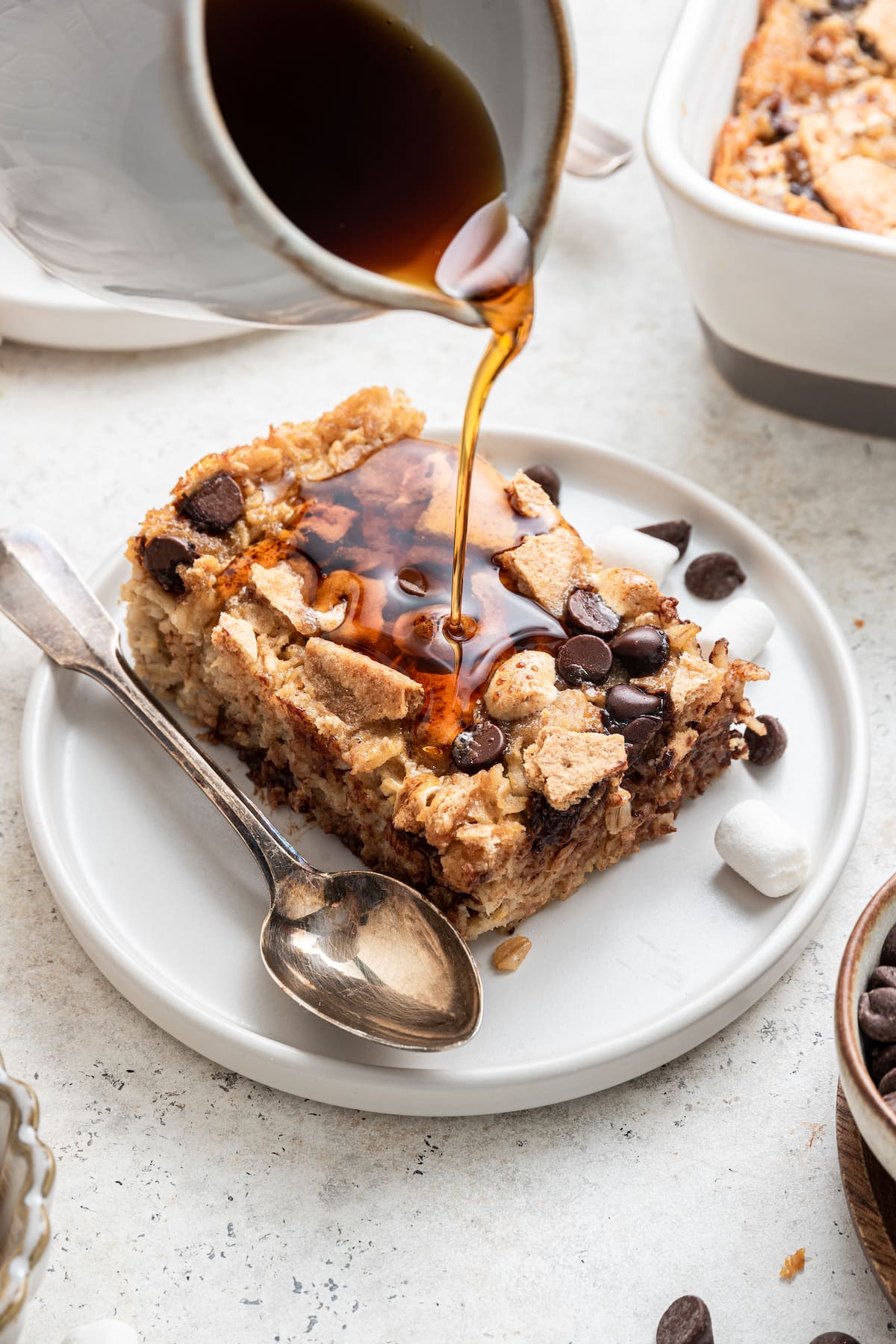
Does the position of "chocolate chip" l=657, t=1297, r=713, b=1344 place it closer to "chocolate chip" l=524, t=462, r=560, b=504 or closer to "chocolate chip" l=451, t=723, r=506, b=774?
"chocolate chip" l=451, t=723, r=506, b=774

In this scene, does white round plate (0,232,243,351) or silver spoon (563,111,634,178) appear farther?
silver spoon (563,111,634,178)

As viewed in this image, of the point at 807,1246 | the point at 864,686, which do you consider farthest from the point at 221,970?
the point at 864,686

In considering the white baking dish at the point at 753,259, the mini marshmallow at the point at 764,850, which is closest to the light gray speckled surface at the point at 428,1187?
the mini marshmallow at the point at 764,850

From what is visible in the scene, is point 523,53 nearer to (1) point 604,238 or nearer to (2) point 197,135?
(2) point 197,135

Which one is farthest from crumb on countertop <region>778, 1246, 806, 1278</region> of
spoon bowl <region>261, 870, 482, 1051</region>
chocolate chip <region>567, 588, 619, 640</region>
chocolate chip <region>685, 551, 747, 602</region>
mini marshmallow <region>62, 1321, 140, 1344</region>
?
chocolate chip <region>685, 551, 747, 602</region>

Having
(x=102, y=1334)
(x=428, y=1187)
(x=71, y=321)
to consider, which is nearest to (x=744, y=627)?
(x=428, y=1187)

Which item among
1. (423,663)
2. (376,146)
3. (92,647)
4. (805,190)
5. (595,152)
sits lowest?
(92,647)

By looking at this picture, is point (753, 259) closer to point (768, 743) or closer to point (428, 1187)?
point (768, 743)
